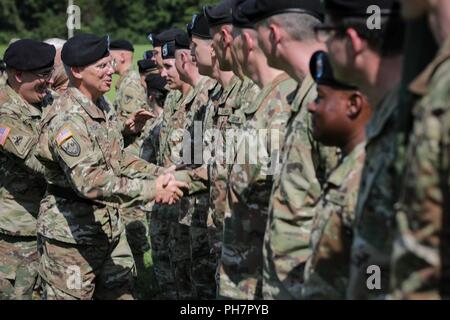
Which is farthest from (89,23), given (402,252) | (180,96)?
(402,252)

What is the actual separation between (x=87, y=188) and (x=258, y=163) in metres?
1.78

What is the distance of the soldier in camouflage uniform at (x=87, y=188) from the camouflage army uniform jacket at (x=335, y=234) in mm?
2704

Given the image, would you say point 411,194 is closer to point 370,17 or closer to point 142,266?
point 370,17

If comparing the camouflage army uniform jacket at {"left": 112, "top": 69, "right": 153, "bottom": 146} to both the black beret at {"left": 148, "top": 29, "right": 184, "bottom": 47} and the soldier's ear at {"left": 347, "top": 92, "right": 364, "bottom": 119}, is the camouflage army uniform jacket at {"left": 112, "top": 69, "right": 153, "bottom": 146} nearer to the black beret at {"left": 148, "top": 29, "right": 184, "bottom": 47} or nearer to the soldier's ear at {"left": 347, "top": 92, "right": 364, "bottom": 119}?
the black beret at {"left": 148, "top": 29, "right": 184, "bottom": 47}

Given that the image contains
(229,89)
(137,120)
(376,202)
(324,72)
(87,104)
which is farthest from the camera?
(137,120)

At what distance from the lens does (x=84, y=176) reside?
6090mm

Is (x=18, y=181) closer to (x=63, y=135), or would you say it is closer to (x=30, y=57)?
(x=30, y=57)

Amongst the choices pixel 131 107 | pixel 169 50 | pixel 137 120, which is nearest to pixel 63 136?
pixel 137 120

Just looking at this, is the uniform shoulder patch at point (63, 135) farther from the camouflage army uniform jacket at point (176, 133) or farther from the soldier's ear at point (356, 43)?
the soldier's ear at point (356, 43)

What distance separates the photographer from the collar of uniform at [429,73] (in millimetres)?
2490

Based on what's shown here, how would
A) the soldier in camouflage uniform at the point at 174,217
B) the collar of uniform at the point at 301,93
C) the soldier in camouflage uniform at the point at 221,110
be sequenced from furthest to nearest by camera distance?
the soldier in camouflage uniform at the point at 174,217
the soldier in camouflage uniform at the point at 221,110
the collar of uniform at the point at 301,93

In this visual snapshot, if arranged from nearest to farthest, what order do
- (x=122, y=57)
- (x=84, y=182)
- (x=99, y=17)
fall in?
(x=84, y=182), (x=122, y=57), (x=99, y=17)

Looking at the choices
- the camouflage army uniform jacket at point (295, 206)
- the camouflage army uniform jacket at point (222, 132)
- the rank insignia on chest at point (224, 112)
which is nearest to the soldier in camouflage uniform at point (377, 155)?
the camouflage army uniform jacket at point (295, 206)

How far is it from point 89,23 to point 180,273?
4504 centimetres
